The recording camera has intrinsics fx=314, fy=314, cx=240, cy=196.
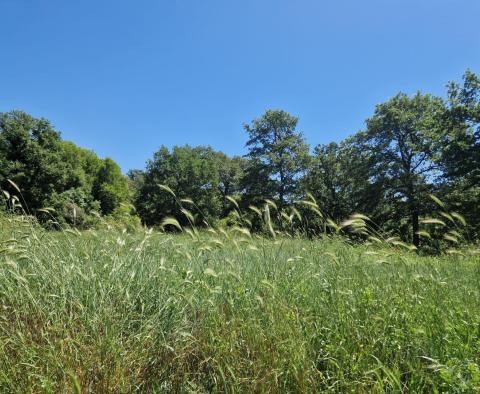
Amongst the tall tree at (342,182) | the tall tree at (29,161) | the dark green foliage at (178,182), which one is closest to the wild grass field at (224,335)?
the tall tree at (342,182)

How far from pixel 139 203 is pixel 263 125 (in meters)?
18.5

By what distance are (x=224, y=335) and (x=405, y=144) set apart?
29.0 meters

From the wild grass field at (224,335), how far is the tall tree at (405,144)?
24.4 metres

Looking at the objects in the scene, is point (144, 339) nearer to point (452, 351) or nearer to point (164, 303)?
point (164, 303)

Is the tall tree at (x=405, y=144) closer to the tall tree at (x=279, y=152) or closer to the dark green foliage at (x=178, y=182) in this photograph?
the tall tree at (x=279, y=152)

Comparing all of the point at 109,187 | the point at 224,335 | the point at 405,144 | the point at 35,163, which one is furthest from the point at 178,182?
the point at 224,335

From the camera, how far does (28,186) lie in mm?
24656

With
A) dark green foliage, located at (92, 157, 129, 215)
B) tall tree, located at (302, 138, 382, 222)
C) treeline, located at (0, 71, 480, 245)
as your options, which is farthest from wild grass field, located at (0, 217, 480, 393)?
dark green foliage, located at (92, 157, 129, 215)

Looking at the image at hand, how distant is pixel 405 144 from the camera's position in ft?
88.3

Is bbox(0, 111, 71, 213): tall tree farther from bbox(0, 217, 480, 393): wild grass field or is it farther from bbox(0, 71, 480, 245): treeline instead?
bbox(0, 217, 480, 393): wild grass field

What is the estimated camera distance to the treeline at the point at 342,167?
2164cm

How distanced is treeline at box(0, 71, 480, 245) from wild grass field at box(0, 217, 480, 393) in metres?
10.6

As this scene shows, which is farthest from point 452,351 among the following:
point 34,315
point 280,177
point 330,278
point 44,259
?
point 280,177

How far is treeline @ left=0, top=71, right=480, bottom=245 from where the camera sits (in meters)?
21.6
